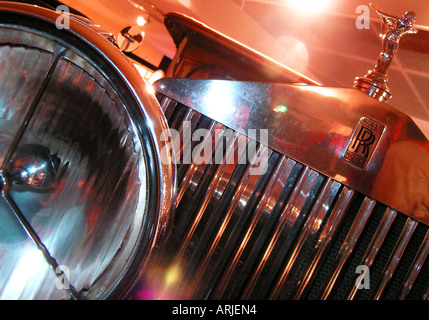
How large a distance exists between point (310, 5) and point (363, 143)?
3.16 metres

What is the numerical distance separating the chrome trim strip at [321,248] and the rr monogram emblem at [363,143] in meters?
0.08

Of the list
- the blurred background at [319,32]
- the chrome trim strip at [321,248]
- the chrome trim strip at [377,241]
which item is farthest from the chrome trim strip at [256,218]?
the blurred background at [319,32]

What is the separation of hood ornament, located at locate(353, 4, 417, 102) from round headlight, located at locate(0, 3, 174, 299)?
0.48m

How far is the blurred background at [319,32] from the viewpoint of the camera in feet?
10.3

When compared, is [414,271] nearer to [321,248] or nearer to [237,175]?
[321,248]

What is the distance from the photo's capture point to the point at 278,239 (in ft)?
2.75

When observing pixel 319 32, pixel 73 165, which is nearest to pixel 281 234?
pixel 73 165

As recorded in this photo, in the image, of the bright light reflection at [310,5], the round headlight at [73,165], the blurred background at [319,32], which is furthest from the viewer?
→ the bright light reflection at [310,5]

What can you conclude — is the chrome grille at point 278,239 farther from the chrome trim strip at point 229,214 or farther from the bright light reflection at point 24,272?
the bright light reflection at point 24,272

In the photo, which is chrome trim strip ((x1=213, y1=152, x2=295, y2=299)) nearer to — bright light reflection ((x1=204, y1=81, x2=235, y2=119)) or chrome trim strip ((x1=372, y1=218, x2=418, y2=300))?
bright light reflection ((x1=204, y1=81, x2=235, y2=119))

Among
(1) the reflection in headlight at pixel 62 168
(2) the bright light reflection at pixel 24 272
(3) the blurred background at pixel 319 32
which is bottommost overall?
(2) the bright light reflection at pixel 24 272

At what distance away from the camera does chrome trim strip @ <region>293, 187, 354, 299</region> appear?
828 millimetres

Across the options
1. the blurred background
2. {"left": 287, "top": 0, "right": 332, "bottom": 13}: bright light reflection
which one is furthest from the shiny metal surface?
{"left": 287, "top": 0, "right": 332, "bottom": 13}: bright light reflection

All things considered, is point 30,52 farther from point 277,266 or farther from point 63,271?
point 277,266
